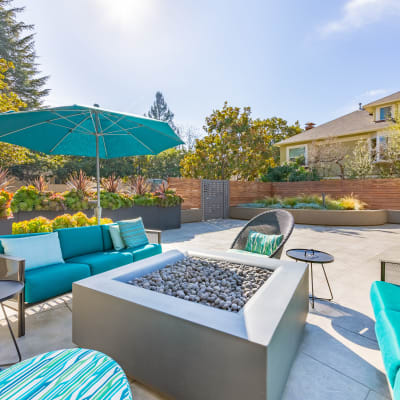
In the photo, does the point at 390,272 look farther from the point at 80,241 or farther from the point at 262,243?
the point at 80,241

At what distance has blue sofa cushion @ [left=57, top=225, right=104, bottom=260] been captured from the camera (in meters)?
3.10

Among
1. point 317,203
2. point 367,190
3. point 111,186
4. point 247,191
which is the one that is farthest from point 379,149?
point 111,186

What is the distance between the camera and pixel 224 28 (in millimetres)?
6820

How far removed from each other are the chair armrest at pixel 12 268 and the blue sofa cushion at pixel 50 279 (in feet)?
0.47

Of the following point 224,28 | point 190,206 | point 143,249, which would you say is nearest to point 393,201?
point 190,206

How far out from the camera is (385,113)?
13969mm

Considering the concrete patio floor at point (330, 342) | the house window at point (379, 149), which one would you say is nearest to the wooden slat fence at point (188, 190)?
the concrete patio floor at point (330, 342)

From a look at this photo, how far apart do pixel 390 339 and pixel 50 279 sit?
2.72 meters

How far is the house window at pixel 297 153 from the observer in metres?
16.5

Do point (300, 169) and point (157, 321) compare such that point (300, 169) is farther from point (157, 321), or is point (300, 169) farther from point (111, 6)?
point (157, 321)

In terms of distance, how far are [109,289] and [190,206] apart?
8.61 meters

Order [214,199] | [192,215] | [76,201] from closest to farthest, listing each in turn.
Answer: [76,201] < [192,215] < [214,199]

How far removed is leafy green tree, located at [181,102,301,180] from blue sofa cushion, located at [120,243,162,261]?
11410 millimetres

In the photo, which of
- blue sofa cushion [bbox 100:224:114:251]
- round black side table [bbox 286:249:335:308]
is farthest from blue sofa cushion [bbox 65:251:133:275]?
round black side table [bbox 286:249:335:308]
